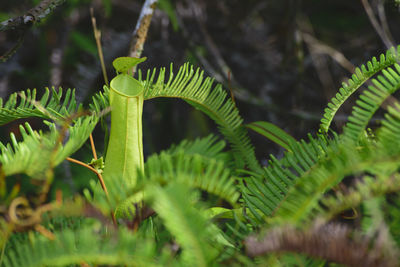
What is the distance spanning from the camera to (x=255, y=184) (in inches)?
16.3

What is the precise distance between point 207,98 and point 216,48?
3.36 feet

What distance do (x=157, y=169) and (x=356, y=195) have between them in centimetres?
16

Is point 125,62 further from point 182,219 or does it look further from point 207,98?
point 182,219

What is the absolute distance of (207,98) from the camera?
53cm

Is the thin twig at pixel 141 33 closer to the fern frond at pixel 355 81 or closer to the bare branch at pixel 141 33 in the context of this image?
the bare branch at pixel 141 33

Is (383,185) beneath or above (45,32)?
beneath

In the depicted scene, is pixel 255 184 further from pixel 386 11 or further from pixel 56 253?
pixel 386 11

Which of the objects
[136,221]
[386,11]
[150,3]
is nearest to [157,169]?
[136,221]

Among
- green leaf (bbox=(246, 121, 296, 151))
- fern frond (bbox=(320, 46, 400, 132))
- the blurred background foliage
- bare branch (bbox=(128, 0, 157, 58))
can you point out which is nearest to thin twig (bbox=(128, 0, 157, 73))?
bare branch (bbox=(128, 0, 157, 58))

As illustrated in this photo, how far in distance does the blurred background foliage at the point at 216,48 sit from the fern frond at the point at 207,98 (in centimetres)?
67

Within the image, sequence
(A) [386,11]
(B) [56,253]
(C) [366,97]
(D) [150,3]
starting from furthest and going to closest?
(A) [386,11] < (D) [150,3] < (C) [366,97] < (B) [56,253]

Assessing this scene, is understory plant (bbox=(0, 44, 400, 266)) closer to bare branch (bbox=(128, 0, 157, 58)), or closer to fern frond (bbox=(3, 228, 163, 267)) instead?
fern frond (bbox=(3, 228, 163, 267))

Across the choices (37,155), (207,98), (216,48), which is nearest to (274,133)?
(207,98)

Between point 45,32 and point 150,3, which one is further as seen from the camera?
point 45,32
